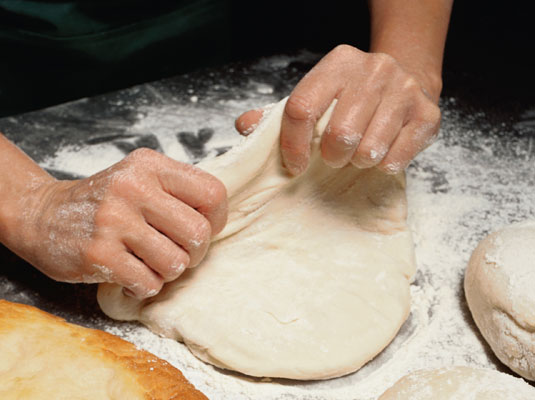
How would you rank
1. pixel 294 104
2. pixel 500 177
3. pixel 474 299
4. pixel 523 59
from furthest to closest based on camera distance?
pixel 523 59 < pixel 500 177 < pixel 474 299 < pixel 294 104

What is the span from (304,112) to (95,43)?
0.94 metres

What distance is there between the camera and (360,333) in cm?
134

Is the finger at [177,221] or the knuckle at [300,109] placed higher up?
the knuckle at [300,109]

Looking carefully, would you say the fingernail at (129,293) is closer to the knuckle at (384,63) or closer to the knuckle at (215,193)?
the knuckle at (215,193)

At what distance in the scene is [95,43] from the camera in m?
1.93

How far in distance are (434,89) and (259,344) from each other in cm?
79

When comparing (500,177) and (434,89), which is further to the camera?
(500,177)

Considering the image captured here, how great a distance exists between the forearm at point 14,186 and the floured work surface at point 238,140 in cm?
19

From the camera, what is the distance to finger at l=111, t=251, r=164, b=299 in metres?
1.22

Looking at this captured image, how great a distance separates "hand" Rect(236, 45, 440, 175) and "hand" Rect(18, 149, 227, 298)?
0.22 meters

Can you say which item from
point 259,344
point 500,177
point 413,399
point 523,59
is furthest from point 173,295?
point 523,59

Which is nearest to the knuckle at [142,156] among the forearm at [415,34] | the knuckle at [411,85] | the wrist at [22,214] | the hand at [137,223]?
the hand at [137,223]

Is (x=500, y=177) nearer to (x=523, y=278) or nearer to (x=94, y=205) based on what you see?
(x=523, y=278)

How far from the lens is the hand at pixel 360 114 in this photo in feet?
4.25
